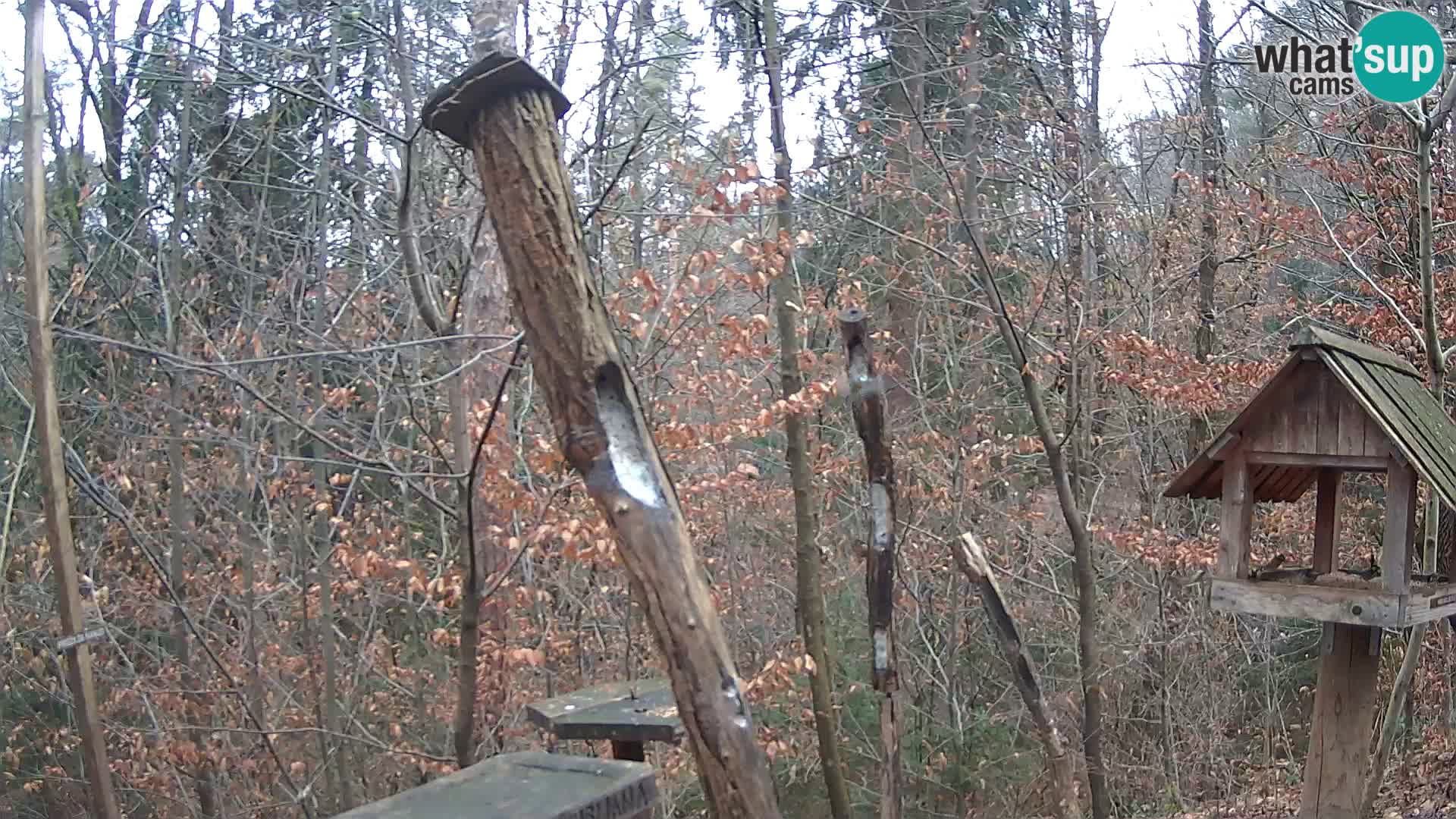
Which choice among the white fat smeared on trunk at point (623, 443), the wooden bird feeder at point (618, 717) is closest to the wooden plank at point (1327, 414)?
the white fat smeared on trunk at point (623, 443)

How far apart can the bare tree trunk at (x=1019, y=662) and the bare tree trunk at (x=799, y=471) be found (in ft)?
7.05

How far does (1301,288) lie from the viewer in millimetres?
12289

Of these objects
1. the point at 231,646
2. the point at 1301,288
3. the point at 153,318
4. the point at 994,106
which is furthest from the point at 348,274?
the point at 1301,288

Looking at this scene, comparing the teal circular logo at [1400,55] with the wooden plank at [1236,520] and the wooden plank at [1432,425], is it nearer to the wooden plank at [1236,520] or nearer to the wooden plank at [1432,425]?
the wooden plank at [1432,425]

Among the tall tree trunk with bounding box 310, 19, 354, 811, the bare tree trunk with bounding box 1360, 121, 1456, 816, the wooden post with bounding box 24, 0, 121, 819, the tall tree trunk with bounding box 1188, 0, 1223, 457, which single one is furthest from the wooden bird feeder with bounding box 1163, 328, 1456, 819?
the tall tree trunk with bounding box 1188, 0, 1223, 457

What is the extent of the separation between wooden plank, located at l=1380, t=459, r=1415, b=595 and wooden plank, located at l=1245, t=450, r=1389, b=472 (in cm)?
5

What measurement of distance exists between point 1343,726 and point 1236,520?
0.89 metres

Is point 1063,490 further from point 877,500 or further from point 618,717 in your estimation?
point 618,717

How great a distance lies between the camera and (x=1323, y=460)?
3.71m

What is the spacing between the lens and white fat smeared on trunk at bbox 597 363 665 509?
318cm

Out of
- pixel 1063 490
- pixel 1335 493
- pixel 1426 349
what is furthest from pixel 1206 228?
pixel 1335 493

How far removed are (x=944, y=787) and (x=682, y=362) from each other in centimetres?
402

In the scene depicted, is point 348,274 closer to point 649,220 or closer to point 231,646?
point 649,220

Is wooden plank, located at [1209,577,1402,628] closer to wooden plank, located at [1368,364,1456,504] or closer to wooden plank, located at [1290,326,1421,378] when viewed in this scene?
wooden plank, located at [1368,364,1456,504]
